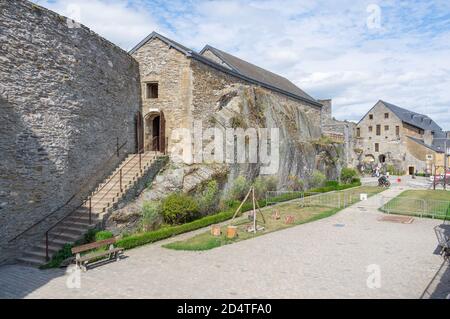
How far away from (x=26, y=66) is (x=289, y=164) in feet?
59.5

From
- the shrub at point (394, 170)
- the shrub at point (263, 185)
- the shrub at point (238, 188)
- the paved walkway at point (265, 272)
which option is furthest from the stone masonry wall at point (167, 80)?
the shrub at point (394, 170)

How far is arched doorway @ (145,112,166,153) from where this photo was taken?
66.6 feet

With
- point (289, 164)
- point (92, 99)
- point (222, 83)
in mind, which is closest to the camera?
point (92, 99)

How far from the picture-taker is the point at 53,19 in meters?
13.4

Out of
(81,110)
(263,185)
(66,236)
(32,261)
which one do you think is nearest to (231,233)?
(66,236)

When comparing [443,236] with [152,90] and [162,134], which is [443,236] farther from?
[152,90]

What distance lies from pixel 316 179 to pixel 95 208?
19.8m

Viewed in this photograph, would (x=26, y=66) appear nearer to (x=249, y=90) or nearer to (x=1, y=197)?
(x=1, y=197)

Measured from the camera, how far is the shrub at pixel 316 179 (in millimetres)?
29091

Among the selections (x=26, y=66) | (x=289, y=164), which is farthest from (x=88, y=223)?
(x=289, y=164)

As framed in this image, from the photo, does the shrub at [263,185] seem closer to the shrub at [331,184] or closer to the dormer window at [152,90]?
the dormer window at [152,90]

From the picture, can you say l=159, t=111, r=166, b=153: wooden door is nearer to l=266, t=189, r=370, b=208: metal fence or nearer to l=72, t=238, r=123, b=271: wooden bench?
l=266, t=189, r=370, b=208: metal fence

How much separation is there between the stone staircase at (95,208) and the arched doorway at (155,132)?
192 centimetres

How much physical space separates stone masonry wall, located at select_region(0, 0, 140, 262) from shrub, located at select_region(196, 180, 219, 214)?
4772mm
